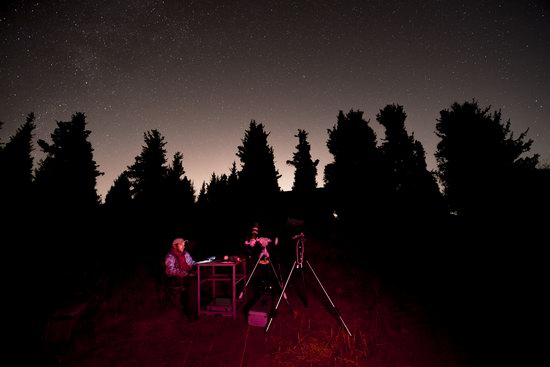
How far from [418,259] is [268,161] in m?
16.5

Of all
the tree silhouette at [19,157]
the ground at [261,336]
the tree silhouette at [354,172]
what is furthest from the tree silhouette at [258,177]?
the tree silhouette at [19,157]

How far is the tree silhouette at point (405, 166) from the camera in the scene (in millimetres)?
21078

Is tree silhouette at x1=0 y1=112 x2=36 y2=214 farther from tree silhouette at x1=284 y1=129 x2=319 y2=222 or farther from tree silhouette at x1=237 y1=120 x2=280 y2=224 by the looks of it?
tree silhouette at x1=284 y1=129 x2=319 y2=222

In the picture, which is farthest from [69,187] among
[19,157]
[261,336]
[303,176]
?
[261,336]

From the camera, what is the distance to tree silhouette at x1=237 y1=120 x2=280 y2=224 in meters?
21.0

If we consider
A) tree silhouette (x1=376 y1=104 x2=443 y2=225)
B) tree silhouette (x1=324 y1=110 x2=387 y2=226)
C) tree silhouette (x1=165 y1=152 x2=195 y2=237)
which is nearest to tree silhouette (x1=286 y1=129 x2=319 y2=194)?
→ tree silhouette (x1=324 y1=110 x2=387 y2=226)

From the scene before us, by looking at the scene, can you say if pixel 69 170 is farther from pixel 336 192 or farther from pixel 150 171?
pixel 336 192

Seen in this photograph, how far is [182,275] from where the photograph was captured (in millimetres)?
6469

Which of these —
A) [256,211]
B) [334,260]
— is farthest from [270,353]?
[256,211]

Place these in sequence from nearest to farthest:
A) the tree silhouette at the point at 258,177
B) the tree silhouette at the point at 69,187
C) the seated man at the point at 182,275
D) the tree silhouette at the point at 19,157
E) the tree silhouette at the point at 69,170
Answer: the seated man at the point at 182,275 < the tree silhouette at the point at 69,187 < the tree silhouette at the point at 258,177 < the tree silhouette at the point at 69,170 < the tree silhouette at the point at 19,157

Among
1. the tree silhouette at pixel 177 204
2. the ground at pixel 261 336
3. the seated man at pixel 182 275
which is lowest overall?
the ground at pixel 261 336

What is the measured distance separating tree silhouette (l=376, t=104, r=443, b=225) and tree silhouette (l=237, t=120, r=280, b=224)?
35.7 ft

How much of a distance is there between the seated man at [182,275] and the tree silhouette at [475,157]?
21255 mm

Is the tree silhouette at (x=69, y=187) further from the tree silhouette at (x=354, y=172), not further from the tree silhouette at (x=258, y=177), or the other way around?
the tree silhouette at (x=354, y=172)
